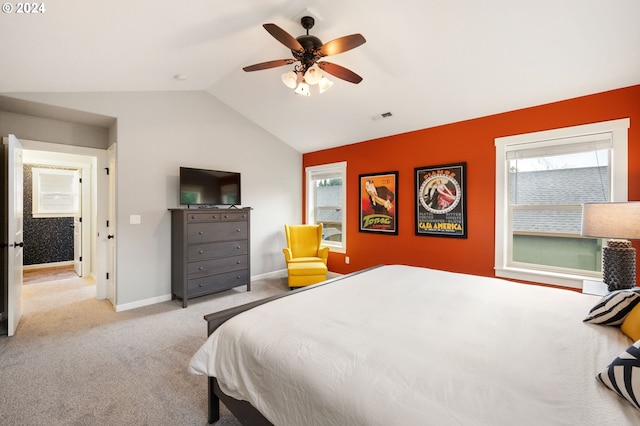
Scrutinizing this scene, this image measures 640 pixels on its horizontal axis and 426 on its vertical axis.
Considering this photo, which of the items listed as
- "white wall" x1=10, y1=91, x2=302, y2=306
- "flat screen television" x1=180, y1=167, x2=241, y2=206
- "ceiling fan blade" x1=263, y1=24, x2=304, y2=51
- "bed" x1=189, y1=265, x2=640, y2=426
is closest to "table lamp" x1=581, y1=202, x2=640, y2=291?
"bed" x1=189, y1=265, x2=640, y2=426

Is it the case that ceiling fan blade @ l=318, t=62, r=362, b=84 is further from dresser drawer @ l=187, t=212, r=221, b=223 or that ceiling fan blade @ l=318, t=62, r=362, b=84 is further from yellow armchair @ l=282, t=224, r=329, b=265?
yellow armchair @ l=282, t=224, r=329, b=265

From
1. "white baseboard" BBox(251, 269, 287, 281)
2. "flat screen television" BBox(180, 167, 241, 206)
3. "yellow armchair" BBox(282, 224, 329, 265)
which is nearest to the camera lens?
"flat screen television" BBox(180, 167, 241, 206)

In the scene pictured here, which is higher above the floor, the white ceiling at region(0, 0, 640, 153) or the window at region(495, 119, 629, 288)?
the white ceiling at region(0, 0, 640, 153)

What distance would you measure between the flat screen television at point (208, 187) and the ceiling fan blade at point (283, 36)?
7.96 feet

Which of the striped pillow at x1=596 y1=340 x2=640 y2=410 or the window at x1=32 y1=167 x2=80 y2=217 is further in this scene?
the window at x1=32 y1=167 x2=80 y2=217

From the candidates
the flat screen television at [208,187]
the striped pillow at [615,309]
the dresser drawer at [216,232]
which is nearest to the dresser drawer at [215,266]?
the dresser drawer at [216,232]

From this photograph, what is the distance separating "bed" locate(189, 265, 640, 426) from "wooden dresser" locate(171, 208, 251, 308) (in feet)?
→ 7.45

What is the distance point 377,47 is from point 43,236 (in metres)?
7.19

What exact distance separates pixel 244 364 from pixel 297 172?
451 centimetres

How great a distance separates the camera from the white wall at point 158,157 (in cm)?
350

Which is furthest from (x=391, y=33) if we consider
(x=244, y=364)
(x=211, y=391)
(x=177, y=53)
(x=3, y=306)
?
(x=3, y=306)

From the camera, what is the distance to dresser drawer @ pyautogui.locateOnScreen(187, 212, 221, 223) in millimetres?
3657

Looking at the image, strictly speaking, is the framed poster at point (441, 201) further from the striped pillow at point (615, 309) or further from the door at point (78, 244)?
the door at point (78, 244)

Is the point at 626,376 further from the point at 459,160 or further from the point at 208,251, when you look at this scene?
the point at 208,251
